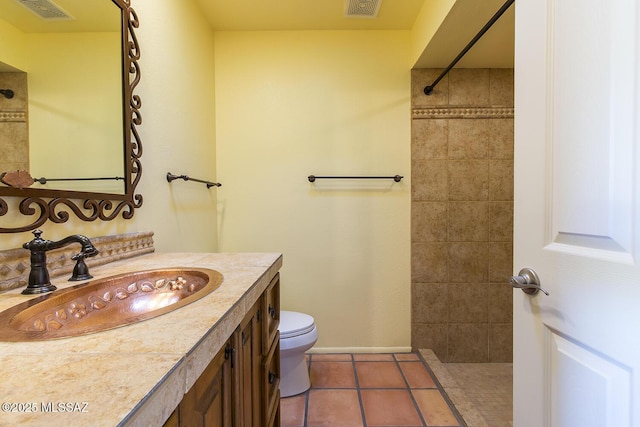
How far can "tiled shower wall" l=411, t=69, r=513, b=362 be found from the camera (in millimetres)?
2102

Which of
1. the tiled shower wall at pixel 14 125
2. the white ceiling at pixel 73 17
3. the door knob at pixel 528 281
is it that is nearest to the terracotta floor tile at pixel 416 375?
the door knob at pixel 528 281

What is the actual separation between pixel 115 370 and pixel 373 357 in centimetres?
202

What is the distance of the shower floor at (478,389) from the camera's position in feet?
5.08

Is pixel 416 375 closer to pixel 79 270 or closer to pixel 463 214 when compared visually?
pixel 463 214

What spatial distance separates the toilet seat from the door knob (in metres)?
1.15

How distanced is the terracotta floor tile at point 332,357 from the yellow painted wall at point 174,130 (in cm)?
108

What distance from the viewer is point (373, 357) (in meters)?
2.11

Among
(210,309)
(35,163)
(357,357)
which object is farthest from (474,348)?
(35,163)

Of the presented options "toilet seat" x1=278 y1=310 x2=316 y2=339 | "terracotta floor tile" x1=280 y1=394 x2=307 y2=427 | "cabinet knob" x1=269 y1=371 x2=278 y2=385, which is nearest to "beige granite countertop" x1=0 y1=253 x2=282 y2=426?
"cabinet knob" x1=269 y1=371 x2=278 y2=385

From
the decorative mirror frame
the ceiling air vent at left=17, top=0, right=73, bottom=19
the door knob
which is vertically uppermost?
the ceiling air vent at left=17, top=0, right=73, bottom=19

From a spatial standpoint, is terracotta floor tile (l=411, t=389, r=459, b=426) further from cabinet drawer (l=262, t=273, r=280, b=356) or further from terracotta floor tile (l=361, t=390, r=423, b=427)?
cabinet drawer (l=262, t=273, r=280, b=356)

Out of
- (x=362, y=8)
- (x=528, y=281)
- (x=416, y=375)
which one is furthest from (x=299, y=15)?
(x=416, y=375)

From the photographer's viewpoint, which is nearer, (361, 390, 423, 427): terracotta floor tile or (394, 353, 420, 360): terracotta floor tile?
(361, 390, 423, 427): terracotta floor tile

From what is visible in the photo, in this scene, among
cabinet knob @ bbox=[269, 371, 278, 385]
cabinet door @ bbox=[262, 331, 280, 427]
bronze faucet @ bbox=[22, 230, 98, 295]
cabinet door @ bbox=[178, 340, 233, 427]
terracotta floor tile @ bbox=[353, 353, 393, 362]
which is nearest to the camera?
cabinet door @ bbox=[178, 340, 233, 427]
